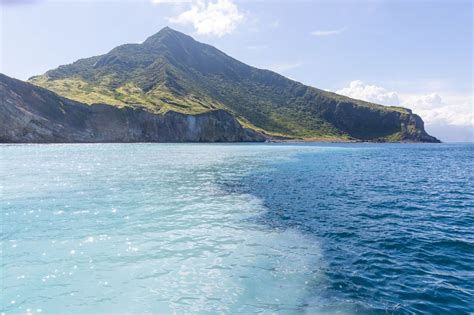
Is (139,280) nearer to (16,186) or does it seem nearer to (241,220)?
(241,220)

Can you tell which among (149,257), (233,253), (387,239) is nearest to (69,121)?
(149,257)

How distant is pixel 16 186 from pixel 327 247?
107 feet

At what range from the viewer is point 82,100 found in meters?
155

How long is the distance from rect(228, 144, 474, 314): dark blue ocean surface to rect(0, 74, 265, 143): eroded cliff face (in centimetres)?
11401

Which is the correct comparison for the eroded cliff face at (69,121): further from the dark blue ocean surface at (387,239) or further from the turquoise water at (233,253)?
the dark blue ocean surface at (387,239)

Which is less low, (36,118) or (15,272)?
(36,118)

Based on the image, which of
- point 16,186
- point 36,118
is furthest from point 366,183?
point 36,118

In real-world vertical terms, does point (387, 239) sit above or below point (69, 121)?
below

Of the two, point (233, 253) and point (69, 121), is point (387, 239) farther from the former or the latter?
point (69, 121)

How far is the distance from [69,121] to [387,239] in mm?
145008

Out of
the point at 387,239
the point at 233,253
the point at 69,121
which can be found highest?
the point at 69,121

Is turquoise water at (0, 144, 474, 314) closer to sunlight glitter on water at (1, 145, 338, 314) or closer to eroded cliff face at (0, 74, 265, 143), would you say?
sunlight glitter on water at (1, 145, 338, 314)

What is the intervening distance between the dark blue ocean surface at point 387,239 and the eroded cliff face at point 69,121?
374ft

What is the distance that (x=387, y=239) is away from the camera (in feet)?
61.0
